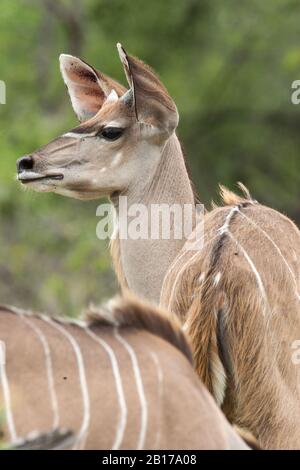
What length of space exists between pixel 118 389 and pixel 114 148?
2041 millimetres

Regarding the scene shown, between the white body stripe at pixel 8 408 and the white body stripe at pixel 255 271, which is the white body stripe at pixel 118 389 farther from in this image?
the white body stripe at pixel 255 271

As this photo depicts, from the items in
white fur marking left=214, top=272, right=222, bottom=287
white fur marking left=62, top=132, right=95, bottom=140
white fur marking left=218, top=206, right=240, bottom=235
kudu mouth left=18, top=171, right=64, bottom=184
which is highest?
white fur marking left=62, top=132, right=95, bottom=140

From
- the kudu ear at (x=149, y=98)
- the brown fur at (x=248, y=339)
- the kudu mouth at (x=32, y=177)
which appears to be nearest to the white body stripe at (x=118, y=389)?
the brown fur at (x=248, y=339)

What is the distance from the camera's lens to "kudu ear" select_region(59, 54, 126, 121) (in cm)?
538

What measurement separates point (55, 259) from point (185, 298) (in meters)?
7.35

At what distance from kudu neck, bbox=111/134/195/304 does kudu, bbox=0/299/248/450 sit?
1.72 metres

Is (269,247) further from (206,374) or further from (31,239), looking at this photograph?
(31,239)

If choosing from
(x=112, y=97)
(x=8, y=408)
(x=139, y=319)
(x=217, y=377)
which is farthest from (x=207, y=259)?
(x=112, y=97)

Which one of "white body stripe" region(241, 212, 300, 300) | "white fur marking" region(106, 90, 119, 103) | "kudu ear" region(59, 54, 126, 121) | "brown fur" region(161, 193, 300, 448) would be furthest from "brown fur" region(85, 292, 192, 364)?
"kudu ear" region(59, 54, 126, 121)

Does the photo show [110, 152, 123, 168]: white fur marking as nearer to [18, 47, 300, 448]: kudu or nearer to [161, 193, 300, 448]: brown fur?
[18, 47, 300, 448]: kudu

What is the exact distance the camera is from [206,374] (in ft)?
12.3

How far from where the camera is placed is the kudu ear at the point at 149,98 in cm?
471

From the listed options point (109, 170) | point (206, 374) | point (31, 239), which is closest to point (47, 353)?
point (206, 374)

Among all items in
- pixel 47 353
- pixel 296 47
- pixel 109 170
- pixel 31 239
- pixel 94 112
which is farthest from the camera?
pixel 296 47
